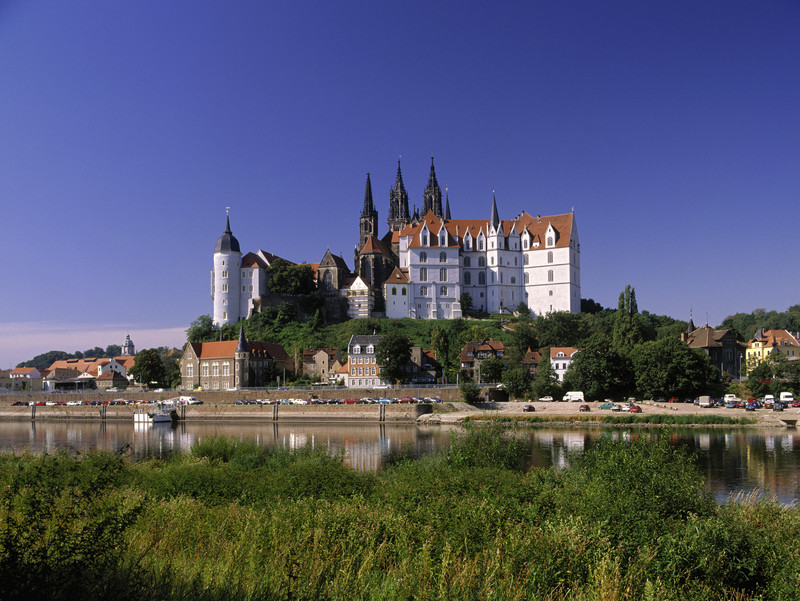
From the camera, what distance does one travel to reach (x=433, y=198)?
447 feet

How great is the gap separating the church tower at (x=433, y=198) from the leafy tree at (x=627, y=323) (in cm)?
6064

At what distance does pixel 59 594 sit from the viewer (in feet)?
25.4

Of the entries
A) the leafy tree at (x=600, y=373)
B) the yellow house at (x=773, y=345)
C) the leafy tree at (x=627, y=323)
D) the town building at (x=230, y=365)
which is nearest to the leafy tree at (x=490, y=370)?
the leafy tree at (x=600, y=373)

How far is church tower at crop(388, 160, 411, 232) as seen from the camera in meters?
134

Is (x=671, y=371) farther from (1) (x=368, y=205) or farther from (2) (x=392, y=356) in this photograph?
(1) (x=368, y=205)

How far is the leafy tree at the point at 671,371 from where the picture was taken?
62188mm

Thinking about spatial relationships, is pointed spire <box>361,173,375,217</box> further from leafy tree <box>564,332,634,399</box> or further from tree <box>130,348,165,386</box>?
leafy tree <box>564,332,634,399</box>

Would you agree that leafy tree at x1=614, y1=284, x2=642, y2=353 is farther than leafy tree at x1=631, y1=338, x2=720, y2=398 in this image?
Yes

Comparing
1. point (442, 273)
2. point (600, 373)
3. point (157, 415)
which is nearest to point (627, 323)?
point (600, 373)

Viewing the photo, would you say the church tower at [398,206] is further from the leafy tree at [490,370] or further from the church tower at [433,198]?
the leafy tree at [490,370]

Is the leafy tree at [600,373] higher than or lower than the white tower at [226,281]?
lower

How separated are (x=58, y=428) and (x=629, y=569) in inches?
2547

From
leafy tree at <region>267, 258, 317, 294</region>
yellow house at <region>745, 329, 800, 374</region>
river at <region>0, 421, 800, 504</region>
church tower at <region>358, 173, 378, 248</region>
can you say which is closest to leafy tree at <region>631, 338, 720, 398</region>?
river at <region>0, 421, 800, 504</region>

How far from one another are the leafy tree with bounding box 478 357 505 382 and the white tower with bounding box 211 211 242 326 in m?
42.8
